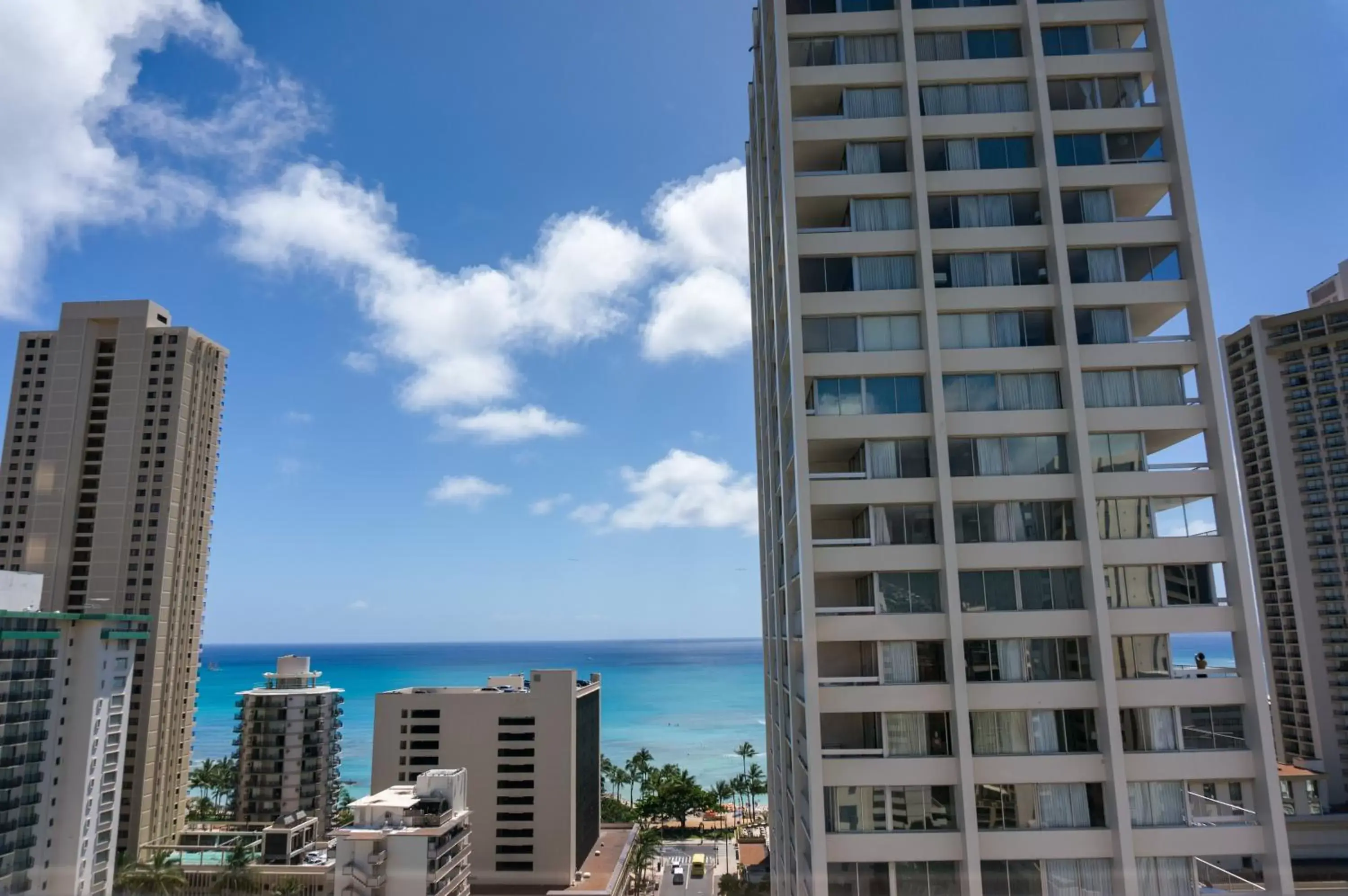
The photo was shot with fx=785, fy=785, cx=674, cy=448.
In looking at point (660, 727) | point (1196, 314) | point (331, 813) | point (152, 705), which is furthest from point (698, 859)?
point (660, 727)

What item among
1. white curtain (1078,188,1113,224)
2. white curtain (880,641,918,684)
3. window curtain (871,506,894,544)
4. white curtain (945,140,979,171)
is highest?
white curtain (945,140,979,171)

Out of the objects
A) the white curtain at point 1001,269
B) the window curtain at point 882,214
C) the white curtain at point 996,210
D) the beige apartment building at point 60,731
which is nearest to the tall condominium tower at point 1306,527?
the white curtain at point 996,210

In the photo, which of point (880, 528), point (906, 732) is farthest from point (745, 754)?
point (880, 528)

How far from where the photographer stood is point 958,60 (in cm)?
759

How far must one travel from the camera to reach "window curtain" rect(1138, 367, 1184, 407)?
274 inches

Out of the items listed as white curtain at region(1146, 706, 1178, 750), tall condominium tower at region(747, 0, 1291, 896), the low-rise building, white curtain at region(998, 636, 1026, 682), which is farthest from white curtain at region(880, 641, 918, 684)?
the low-rise building

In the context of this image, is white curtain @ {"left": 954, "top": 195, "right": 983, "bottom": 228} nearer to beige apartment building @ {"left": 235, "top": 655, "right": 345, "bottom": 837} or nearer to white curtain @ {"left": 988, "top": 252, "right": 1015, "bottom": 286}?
white curtain @ {"left": 988, "top": 252, "right": 1015, "bottom": 286}

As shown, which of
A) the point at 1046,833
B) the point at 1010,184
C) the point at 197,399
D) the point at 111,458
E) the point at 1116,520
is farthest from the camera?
the point at 197,399

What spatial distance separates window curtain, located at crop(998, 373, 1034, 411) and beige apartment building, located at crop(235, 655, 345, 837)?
28.3m

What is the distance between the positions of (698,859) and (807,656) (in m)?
23.8

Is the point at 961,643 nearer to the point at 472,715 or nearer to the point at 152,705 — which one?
the point at 472,715

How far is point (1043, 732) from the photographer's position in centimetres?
647

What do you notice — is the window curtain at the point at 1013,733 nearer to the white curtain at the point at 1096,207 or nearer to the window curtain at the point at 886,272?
the window curtain at the point at 886,272

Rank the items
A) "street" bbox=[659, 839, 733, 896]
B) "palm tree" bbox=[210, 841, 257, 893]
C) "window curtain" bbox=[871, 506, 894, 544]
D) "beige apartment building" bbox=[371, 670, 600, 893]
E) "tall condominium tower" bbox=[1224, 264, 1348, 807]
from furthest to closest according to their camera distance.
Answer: "beige apartment building" bbox=[371, 670, 600, 893] < "tall condominium tower" bbox=[1224, 264, 1348, 807] < "street" bbox=[659, 839, 733, 896] < "palm tree" bbox=[210, 841, 257, 893] < "window curtain" bbox=[871, 506, 894, 544]
